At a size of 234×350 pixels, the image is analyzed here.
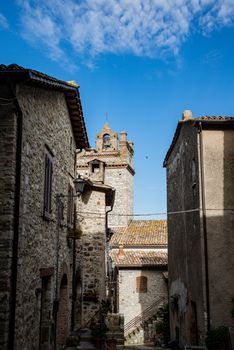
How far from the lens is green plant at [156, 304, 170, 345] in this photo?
2291 cm

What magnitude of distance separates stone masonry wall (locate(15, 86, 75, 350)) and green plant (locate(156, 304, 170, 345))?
44.3 feet

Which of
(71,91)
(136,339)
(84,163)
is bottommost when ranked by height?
(136,339)

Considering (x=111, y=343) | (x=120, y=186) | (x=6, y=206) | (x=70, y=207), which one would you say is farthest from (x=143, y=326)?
(x=6, y=206)

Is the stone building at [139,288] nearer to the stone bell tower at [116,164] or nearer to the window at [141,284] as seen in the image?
the window at [141,284]

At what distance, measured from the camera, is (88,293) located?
15531 mm

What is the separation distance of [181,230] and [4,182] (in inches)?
414

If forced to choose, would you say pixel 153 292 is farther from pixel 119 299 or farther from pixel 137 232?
pixel 137 232

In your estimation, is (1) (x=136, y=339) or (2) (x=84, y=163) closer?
(1) (x=136, y=339)

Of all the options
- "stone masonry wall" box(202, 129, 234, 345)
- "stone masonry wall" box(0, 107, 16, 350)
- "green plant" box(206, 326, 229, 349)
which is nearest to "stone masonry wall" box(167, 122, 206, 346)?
"stone masonry wall" box(202, 129, 234, 345)

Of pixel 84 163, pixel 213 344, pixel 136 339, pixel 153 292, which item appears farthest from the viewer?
pixel 84 163

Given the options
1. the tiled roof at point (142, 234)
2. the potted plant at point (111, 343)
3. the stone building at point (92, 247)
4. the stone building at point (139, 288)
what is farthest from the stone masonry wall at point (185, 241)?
the tiled roof at point (142, 234)

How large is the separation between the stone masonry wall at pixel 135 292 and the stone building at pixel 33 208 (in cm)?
1557

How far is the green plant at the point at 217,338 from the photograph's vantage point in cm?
1059

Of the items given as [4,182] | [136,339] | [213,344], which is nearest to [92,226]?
[213,344]
